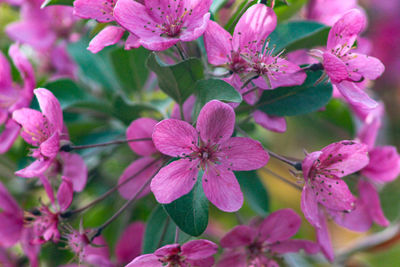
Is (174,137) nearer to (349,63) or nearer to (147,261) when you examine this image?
(147,261)

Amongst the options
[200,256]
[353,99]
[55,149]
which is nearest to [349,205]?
[353,99]

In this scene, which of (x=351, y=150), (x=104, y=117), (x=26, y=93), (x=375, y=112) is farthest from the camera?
(x=104, y=117)

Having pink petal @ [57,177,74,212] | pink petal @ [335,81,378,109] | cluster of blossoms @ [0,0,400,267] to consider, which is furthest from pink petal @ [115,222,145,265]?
pink petal @ [335,81,378,109]

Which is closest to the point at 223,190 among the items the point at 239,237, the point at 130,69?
the point at 239,237

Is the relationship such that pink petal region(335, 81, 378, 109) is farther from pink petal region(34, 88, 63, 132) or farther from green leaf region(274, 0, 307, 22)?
pink petal region(34, 88, 63, 132)

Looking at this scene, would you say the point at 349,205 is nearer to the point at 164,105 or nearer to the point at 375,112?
the point at 375,112

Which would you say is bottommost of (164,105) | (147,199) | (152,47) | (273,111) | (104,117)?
(147,199)

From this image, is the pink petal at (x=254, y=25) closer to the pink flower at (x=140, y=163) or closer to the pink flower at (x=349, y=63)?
the pink flower at (x=349, y=63)

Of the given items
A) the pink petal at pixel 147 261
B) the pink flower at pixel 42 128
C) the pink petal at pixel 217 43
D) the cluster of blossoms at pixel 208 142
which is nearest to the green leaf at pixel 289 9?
the cluster of blossoms at pixel 208 142
